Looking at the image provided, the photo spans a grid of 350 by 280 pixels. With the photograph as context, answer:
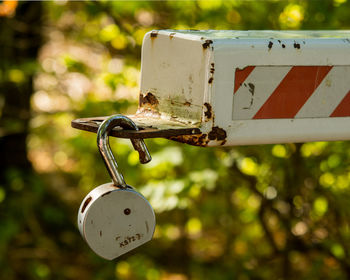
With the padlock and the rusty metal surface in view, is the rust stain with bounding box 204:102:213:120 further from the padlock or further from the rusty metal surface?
the padlock

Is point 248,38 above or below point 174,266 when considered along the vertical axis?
above

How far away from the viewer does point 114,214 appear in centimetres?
134

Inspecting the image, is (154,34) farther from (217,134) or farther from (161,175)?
(161,175)

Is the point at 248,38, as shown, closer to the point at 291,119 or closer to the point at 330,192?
the point at 291,119

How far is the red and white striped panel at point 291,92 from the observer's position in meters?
1.36

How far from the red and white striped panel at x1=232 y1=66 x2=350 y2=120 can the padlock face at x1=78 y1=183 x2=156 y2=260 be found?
312 mm

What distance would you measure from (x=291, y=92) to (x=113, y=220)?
1.69 feet

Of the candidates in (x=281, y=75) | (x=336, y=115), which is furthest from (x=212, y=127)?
(x=336, y=115)

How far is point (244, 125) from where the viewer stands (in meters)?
1.38

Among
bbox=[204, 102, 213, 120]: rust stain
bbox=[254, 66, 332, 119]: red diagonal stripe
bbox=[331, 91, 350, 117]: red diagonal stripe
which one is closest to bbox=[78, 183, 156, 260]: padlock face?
bbox=[204, 102, 213, 120]: rust stain

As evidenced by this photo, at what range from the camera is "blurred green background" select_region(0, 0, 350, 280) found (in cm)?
327

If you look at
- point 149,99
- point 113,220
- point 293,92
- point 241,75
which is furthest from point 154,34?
point 113,220

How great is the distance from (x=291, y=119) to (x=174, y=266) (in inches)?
163

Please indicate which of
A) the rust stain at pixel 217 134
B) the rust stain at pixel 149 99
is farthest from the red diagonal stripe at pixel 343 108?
the rust stain at pixel 149 99
